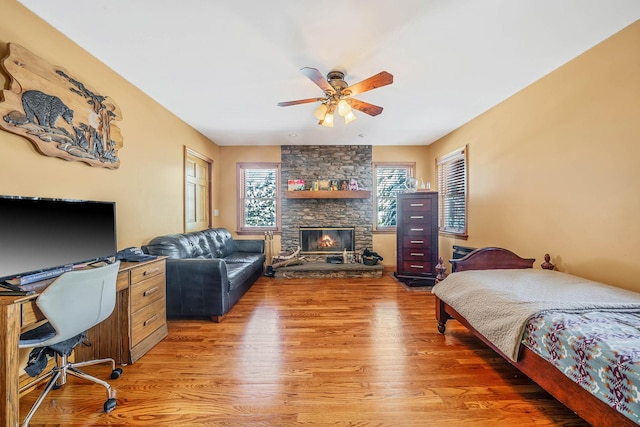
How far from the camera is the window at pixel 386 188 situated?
17.0 feet

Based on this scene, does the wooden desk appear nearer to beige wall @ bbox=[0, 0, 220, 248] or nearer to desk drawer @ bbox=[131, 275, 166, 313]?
desk drawer @ bbox=[131, 275, 166, 313]

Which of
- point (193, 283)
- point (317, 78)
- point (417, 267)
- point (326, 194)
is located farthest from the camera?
point (326, 194)

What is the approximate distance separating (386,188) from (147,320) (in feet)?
14.6

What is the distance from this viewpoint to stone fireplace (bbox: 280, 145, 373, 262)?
16.7 ft

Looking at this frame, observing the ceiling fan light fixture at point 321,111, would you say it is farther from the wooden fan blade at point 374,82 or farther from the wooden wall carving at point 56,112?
the wooden wall carving at point 56,112

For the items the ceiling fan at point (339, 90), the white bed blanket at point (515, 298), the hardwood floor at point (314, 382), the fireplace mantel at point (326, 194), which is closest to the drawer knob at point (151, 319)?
the hardwood floor at point (314, 382)

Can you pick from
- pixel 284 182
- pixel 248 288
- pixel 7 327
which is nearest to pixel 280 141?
pixel 284 182

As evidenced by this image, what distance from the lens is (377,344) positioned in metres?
2.21

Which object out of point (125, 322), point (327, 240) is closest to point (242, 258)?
point (327, 240)

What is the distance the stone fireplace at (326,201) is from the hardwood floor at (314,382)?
2.47 metres

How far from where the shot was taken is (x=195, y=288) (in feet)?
8.87

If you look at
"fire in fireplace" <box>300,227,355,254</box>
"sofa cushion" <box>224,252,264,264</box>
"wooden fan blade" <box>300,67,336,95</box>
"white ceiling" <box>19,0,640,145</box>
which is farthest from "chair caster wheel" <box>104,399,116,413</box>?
"fire in fireplace" <box>300,227,355,254</box>

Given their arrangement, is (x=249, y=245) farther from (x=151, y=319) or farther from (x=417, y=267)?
(x=417, y=267)

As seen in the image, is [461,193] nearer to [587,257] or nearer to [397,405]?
[587,257]
